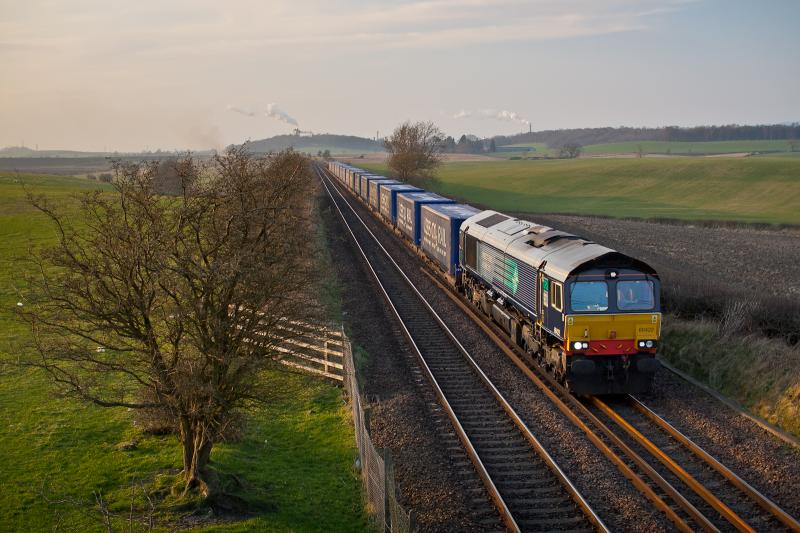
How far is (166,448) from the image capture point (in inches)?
636

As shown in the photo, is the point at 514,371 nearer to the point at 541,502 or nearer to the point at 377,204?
the point at 541,502

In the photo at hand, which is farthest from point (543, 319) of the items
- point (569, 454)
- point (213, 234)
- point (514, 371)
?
point (213, 234)

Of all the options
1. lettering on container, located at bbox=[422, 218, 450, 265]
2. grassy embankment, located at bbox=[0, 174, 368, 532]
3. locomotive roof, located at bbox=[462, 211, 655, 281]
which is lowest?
grassy embankment, located at bbox=[0, 174, 368, 532]

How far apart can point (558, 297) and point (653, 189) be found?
84.9 metres

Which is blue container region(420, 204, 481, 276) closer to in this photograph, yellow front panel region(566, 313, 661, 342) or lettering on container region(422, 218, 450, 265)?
lettering on container region(422, 218, 450, 265)

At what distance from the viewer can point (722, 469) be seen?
1316 centimetres

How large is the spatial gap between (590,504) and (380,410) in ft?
20.2

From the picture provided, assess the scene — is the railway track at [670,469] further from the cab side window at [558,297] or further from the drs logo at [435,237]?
the drs logo at [435,237]

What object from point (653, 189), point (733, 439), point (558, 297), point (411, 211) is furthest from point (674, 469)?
point (653, 189)

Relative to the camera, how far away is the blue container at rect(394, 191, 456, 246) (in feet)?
128

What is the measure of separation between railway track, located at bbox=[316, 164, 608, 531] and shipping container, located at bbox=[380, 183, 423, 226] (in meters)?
22.3

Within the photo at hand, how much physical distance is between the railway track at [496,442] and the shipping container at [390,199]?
2228 cm

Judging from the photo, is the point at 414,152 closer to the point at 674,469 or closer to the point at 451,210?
the point at 451,210

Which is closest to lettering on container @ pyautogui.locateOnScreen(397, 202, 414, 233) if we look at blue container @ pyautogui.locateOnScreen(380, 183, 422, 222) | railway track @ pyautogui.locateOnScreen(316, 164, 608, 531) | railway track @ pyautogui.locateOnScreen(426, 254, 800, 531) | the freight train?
blue container @ pyautogui.locateOnScreen(380, 183, 422, 222)
